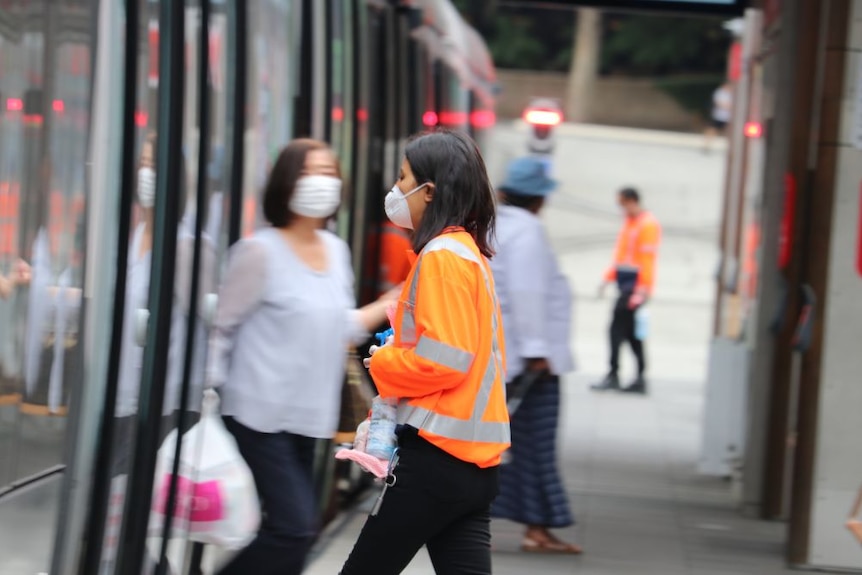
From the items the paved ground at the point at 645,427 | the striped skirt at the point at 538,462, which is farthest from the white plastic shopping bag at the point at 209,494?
the striped skirt at the point at 538,462

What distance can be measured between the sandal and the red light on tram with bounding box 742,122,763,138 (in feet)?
10.8

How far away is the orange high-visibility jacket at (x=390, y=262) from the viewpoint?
8828 mm

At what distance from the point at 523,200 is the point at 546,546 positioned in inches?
59.3

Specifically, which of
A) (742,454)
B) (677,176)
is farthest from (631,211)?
(677,176)

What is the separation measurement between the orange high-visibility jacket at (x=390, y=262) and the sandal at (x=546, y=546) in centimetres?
181

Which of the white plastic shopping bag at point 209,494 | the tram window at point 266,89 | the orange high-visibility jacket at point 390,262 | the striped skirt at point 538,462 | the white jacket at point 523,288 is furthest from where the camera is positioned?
the orange high-visibility jacket at point 390,262

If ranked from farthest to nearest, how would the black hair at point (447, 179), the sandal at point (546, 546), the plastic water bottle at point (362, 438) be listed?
1. the sandal at point (546, 546)
2. the plastic water bottle at point (362, 438)
3. the black hair at point (447, 179)

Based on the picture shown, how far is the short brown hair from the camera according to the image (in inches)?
202

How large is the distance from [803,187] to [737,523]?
5.79ft

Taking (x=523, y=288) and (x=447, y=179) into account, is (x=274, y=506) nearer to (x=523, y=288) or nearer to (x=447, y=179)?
(x=447, y=179)

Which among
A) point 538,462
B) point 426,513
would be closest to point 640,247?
point 538,462

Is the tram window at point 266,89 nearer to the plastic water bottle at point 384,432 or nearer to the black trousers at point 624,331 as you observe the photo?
the plastic water bottle at point 384,432

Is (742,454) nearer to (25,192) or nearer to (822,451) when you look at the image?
(822,451)

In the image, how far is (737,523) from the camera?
28.9 feet
